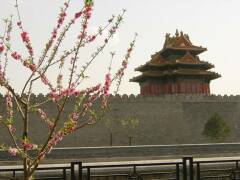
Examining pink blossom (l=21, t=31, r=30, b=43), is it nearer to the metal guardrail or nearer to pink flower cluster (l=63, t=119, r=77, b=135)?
pink flower cluster (l=63, t=119, r=77, b=135)

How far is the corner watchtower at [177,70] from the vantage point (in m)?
31.4

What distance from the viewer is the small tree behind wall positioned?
1083 inches

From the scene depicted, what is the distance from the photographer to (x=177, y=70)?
31.0 m

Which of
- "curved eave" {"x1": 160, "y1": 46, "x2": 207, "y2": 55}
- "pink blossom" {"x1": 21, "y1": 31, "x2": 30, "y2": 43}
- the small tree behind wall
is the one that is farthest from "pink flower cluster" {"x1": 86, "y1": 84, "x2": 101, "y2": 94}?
"curved eave" {"x1": 160, "y1": 46, "x2": 207, "y2": 55}

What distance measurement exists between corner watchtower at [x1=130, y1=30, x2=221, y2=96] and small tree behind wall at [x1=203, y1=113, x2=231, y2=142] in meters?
3.81

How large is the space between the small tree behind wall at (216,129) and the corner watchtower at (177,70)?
381 centimetres

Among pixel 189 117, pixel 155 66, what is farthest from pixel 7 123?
pixel 155 66

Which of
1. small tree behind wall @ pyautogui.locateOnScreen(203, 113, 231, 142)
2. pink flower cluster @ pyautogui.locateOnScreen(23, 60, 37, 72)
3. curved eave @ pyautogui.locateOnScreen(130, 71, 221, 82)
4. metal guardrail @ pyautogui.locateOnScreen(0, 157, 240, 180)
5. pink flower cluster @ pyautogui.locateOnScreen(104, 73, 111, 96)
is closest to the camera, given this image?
pink flower cluster @ pyautogui.locateOnScreen(23, 60, 37, 72)

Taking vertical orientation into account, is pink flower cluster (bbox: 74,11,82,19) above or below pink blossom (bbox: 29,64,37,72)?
above

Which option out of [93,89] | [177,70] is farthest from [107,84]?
[177,70]

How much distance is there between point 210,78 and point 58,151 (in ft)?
66.2

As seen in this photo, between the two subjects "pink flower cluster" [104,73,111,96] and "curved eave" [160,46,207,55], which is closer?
"pink flower cluster" [104,73,111,96]

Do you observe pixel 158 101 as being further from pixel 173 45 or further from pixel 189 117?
pixel 173 45

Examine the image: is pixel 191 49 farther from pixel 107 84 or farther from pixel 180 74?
pixel 107 84
